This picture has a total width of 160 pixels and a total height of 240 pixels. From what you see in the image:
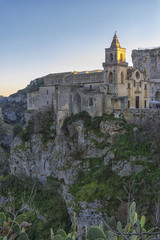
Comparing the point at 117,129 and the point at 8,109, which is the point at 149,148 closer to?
the point at 117,129

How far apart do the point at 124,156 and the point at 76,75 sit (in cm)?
1399

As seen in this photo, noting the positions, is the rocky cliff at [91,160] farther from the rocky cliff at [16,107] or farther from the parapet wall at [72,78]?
the rocky cliff at [16,107]

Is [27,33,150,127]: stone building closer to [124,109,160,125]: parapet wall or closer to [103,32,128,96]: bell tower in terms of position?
[103,32,128,96]: bell tower

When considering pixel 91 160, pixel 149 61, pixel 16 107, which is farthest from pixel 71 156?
pixel 16 107

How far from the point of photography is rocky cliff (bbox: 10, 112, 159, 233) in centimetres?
2009

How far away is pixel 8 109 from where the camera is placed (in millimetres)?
95062

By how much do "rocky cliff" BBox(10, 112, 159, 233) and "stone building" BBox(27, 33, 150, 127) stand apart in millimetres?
1326

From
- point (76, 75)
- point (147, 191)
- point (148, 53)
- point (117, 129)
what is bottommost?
point (147, 191)

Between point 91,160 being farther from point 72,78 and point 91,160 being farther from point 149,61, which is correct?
point 149,61

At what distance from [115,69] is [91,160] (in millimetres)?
10270

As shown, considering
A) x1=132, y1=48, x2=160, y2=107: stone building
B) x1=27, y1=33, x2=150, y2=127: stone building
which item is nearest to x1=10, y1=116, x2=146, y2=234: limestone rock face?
x1=27, y1=33, x2=150, y2=127: stone building

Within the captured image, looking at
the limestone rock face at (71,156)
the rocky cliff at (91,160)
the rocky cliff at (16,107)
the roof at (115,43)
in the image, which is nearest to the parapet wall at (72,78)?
the roof at (115,43)

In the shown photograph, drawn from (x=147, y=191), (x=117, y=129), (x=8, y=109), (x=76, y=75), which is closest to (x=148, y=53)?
(x=76, y=75)

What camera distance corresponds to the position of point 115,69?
28.5 metres
